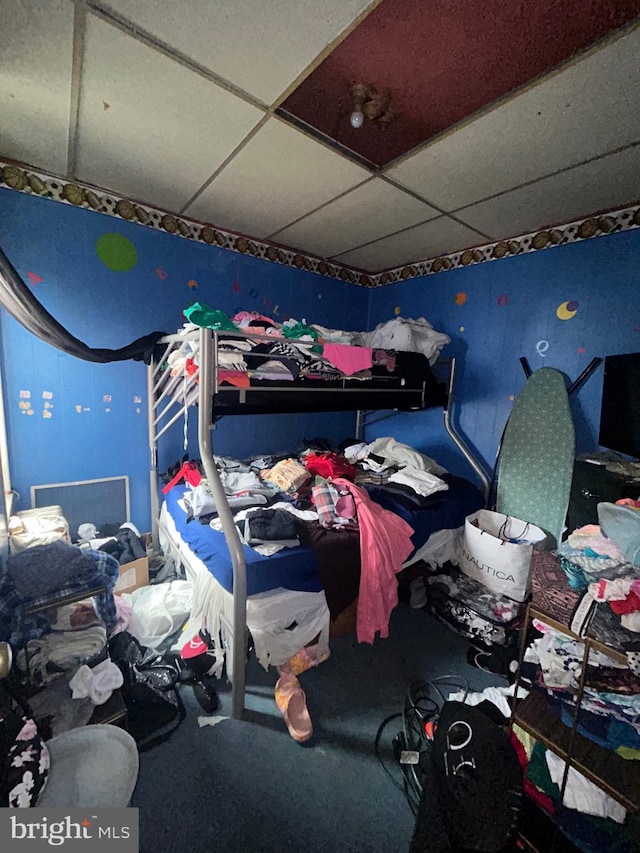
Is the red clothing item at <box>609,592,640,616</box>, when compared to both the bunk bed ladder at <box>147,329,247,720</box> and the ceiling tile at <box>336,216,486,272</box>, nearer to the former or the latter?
the bunk bed ladder at <box>147,329,247,720</box>

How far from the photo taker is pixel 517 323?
268 cm

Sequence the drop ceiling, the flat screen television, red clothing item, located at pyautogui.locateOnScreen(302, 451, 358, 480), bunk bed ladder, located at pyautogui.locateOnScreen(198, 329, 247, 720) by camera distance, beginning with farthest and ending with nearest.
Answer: red clothing item, located at pyautogui.locateOnScreen(302, 451, 358, 480), the flat screen television, bunk bed ladder, located at pyautogui.locateOnScreen(198, 329, 247, 720), the drop ceiling

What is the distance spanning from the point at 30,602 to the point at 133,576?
994 millimetres

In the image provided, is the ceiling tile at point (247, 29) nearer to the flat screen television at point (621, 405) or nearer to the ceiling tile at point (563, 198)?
the ceiling tile at point (563, 198)

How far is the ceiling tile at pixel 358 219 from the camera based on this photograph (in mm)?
2125

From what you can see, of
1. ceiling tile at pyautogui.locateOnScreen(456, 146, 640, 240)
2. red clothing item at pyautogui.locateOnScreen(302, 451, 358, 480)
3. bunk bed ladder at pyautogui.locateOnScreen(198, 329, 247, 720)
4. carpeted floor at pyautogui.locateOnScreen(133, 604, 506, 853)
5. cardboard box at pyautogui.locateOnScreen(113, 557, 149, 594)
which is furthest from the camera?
red clothing item at pyautogui.locateOnScreen(302, 451, 358, 480)

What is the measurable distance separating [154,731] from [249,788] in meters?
0.49

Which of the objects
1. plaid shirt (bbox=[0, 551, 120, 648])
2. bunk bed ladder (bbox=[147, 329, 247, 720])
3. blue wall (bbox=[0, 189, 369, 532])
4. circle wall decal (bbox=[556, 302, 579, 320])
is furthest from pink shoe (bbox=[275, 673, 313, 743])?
circle wall decal (bbox=[556, 302, 579, 320])

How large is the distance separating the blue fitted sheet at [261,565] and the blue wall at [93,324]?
1211 millimetres

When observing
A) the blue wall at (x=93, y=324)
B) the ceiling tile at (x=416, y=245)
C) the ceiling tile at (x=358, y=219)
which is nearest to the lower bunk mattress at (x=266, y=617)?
the blue wall at (x=93, y=324)

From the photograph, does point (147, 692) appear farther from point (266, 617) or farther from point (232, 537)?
point (232, 537)

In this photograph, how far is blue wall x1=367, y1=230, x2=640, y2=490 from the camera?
2223 mm

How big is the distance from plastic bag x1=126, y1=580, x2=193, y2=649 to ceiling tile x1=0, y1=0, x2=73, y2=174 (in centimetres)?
255

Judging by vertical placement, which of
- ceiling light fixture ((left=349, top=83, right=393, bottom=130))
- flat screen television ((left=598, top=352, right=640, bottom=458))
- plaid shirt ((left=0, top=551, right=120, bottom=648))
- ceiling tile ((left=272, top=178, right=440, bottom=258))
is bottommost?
plaid shirt ((left=0, top=551, right=120, bottom=648))
